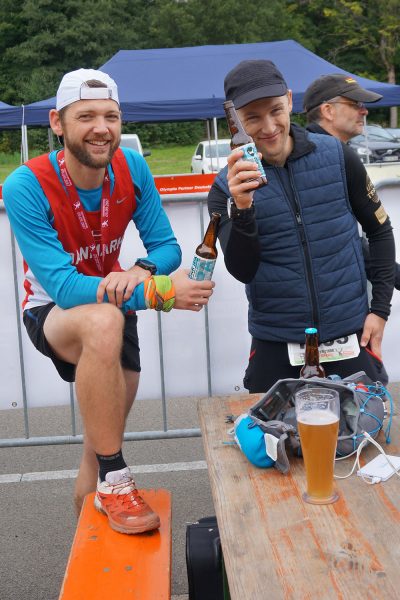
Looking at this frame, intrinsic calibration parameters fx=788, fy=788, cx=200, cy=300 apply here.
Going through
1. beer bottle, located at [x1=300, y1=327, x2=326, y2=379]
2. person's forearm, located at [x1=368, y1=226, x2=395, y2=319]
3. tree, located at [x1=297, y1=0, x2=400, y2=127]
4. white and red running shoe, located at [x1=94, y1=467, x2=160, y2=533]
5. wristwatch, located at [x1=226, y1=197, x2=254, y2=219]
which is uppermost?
tree, located at [x1=297, y1=0, x2=400, y2=127]

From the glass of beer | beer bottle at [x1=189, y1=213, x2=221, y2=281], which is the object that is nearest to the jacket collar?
beer bottle at [x1=189, y1=213, x2=221, y2=281]

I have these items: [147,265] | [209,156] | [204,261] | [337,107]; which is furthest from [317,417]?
[209,156]

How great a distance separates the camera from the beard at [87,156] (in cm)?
310

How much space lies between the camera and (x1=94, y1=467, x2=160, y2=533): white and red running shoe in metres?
2.77

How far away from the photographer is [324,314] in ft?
Result: 10.3

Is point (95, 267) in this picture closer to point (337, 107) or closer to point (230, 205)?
point (230, 205)

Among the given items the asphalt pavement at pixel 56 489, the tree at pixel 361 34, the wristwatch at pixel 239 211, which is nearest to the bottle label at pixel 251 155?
the wristwatch at pixel 239 211

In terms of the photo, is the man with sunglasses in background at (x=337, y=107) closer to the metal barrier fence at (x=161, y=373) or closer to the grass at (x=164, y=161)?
the metal barrier fence at (x=161, y=373)

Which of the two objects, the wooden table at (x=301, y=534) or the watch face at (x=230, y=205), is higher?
the watch face at (x=230, y=205)

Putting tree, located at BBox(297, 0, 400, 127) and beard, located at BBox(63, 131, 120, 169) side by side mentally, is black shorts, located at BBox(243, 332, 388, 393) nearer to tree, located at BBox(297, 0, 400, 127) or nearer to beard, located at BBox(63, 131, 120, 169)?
beard, located at BBox(63, 131, 120, 169)

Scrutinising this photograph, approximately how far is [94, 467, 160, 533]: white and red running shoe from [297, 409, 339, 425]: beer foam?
3.15ft

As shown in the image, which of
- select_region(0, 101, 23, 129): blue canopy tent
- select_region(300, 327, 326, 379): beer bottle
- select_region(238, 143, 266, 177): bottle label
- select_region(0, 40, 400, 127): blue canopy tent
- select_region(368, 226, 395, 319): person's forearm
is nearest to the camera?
select_region(238, 143, 266, 177): bottle label

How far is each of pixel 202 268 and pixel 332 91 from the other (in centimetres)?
215

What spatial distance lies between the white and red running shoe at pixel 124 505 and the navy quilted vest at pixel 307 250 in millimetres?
845
